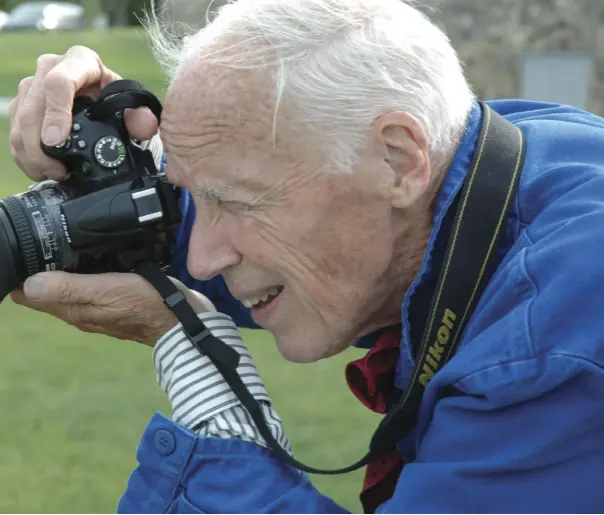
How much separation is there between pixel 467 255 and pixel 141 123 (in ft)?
2.66

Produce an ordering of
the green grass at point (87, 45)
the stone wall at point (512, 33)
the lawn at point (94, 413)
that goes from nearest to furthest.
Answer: the lawn at point (94, 413), the stone wall at point (512, 33), the green grass at point (87, 45)

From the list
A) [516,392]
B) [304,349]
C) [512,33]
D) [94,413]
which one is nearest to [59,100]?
[304,349]

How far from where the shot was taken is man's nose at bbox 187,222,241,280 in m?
2.13

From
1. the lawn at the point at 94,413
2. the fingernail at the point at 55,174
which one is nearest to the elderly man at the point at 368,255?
the fingernail at the point at 55,174

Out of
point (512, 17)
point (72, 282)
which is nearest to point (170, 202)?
point (72, 282)

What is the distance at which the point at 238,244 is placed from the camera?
6.95 ft

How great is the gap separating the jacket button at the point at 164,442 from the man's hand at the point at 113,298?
0.28 metres

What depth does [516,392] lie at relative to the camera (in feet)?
5.64

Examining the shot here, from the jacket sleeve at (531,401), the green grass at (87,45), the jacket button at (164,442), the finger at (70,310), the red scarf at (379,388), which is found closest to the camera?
the jacket sleeve at (531,401)

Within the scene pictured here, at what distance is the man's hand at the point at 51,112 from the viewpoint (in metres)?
2.32

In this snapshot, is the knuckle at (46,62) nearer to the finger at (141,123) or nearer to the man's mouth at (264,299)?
the finger at (141,123)

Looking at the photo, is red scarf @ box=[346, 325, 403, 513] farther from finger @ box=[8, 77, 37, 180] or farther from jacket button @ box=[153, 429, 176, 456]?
finger @ box=[8, 77, 37, 180]

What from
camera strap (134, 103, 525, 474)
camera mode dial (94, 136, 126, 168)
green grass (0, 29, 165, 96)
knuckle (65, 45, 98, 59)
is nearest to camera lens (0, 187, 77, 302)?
camera mode dial (94, 136, 126, 168)

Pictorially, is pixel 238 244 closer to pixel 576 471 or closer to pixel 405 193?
pixel 405 193
